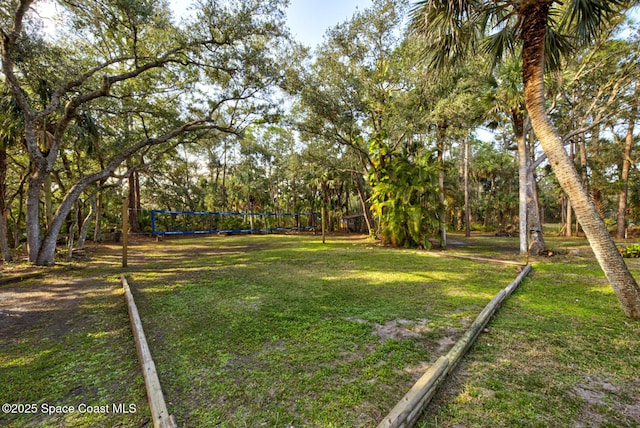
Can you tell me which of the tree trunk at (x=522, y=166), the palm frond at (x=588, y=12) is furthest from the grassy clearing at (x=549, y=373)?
the tree trunk at (x=522, y=166)

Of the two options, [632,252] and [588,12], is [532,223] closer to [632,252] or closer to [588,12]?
[632,252]

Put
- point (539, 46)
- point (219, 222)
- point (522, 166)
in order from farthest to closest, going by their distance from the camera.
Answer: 1. point (219, 222)
2. point (522, 166)
3. point (539, 46)

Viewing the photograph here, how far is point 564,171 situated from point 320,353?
3.78 metres

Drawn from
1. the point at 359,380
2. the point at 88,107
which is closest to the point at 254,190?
the point at 88,107

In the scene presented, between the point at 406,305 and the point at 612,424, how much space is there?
244cm

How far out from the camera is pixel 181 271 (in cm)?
703

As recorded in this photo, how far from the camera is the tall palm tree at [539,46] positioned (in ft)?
10.8

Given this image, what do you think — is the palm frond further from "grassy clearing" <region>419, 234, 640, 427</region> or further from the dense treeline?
"grassy clearing" <region>419, 234, 640, 427</region>

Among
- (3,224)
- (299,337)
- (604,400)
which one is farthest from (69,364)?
(3,224)

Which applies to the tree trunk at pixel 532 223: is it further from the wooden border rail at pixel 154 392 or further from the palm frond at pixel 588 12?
the wooden border rail at pixel 154 392

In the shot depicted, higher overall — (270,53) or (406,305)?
(270,53)

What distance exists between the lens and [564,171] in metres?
3.39

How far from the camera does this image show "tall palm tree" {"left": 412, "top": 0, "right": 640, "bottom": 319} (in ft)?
10.8

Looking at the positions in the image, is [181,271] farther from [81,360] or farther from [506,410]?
[506,410]
